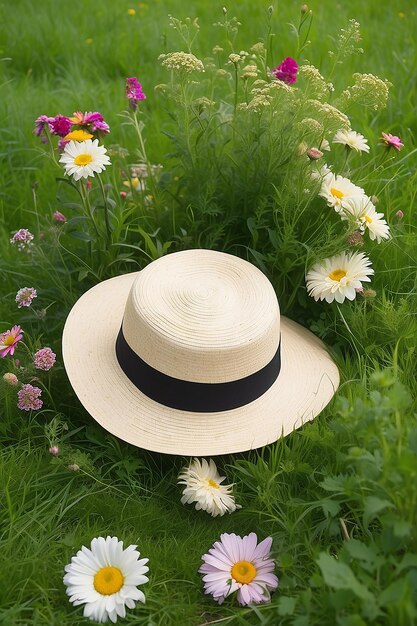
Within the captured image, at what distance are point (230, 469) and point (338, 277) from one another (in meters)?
0.81

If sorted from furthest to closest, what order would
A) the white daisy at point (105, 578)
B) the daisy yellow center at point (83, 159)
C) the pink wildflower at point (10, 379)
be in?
the daisy yellow center at point (83, 159), the pink wildflower at point (10, 379), the white daisy at point (105, 578)

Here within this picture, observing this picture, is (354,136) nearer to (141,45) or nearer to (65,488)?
(65,488)

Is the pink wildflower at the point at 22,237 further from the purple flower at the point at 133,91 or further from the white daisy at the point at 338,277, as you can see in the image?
the white daisy at the point at 338,277

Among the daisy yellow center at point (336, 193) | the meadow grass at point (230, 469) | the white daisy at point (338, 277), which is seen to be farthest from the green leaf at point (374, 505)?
the daisy yellow center at point (336, 193)

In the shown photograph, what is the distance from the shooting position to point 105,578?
2.05 m

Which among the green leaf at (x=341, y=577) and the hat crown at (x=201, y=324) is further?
the hat crown at (x=201, y=324)

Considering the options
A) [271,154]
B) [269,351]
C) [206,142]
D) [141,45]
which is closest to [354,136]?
[271,154]

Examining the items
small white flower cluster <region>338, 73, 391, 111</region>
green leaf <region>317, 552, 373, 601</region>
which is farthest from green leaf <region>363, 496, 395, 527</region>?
small white flower cluster <region>338, 73, 391, 111</region>

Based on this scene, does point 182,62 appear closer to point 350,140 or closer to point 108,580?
point 350,140

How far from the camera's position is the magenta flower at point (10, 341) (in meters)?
2.56

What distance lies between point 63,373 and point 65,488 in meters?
0.49

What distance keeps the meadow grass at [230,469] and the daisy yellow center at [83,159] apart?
0.24m

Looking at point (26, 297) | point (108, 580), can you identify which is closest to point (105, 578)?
point (108, 580)

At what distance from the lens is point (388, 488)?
6.01 feet
